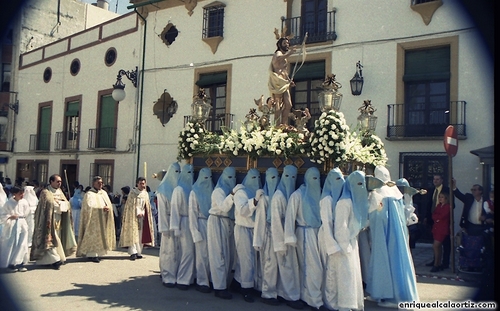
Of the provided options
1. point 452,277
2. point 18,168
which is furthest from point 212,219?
point 18,168

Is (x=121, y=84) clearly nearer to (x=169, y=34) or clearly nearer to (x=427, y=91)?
(x=169, y=34)

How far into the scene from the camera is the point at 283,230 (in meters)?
6.46

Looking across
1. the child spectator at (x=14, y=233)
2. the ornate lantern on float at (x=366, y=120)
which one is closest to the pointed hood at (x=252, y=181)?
the ornate lantern on float at (x=366, y=120)

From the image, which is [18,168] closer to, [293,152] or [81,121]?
[81,121]

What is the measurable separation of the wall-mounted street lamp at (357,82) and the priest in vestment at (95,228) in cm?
714

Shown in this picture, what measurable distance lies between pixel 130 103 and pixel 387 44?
9773 millimetres

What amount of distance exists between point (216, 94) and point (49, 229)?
28.4 ft

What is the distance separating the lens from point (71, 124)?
20.6 m

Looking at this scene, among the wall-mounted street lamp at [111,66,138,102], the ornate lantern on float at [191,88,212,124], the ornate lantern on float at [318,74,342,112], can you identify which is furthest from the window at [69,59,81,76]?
the ornate lantern on float at [318,74,342,112]

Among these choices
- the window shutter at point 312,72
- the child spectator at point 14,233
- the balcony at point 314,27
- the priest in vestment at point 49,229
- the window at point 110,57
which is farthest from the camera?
the window at point 110,57

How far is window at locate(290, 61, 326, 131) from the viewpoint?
13891 mm

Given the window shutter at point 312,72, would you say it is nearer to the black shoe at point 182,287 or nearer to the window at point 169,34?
the window at point 169,34

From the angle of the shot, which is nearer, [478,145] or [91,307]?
[91,307]

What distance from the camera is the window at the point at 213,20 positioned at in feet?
52.0
